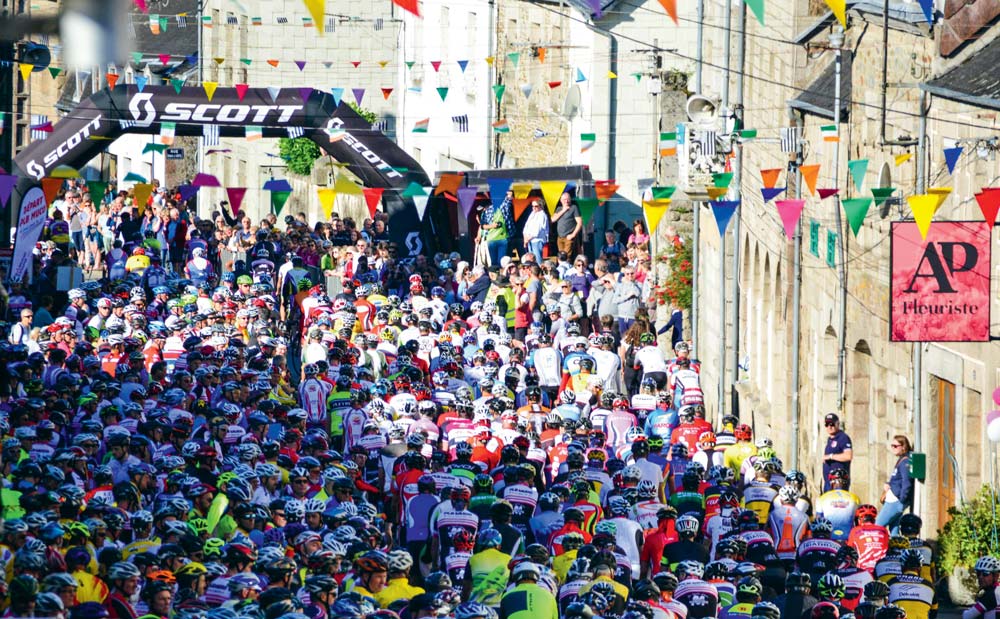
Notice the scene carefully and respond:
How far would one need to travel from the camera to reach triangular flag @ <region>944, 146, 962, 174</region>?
60.4 feet

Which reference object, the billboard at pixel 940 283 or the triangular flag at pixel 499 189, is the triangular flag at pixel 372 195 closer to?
the triangular flag at pixel 499 189

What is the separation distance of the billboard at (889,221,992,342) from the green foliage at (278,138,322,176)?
1351 inches

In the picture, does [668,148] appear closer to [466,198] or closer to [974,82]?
[466,198]

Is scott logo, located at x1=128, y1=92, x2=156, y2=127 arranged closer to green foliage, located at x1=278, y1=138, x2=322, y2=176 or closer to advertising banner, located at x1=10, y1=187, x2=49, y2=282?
advertising banner, located at x1=10, y1=187, x2=49, y2=282

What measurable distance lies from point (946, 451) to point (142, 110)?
57.2ft

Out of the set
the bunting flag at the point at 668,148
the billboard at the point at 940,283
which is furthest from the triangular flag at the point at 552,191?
the billboard at the point at 940,283

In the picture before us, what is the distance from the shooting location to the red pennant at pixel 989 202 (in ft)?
56.5

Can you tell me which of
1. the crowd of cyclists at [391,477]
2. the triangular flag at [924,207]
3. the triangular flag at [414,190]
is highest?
the triangular flag at [414,190]

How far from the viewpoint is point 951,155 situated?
60.7 feet

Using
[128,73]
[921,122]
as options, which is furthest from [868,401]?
[128,73]

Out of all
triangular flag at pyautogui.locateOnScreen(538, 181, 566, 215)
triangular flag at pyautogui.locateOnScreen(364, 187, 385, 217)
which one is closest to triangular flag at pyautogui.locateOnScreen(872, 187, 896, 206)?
triangular flag at pyautogui.locateOnScreen(538, 181, 566, 215)

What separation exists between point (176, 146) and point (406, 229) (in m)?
27.9

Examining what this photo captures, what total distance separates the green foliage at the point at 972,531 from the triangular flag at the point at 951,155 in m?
2.97

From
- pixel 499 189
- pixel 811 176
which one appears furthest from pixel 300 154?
pixel 811 176
